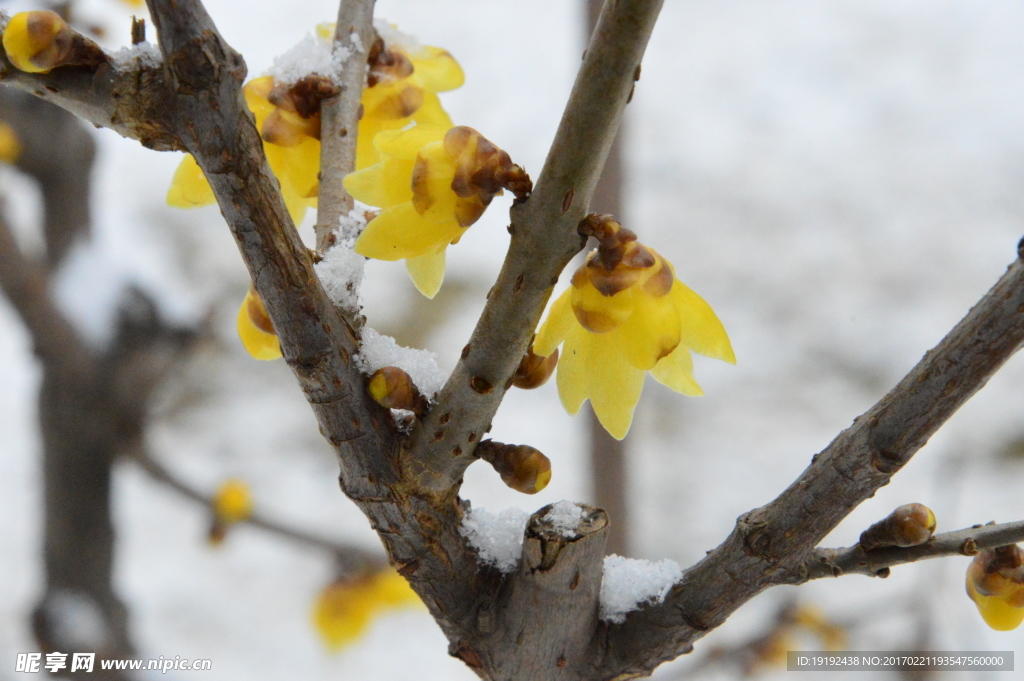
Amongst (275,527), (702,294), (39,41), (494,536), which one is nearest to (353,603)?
(275,527)

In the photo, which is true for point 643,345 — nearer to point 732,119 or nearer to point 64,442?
point 64,442

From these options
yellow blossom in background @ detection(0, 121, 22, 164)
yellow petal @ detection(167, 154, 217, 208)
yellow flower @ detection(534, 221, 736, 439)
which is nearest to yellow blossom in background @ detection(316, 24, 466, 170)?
yellow petal @ detection(167, 154, 217, 208)

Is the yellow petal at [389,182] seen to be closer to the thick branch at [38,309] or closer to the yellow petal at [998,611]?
the yellow petal at [998,611]

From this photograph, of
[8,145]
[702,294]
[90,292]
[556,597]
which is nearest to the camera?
[556,597]

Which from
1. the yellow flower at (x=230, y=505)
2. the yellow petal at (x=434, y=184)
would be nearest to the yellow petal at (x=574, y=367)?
the yellow petal at (x=434, y=184)

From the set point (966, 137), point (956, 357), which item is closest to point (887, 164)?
point (966, 137)

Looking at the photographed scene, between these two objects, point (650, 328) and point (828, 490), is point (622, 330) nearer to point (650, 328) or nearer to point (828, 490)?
point (650, 328)

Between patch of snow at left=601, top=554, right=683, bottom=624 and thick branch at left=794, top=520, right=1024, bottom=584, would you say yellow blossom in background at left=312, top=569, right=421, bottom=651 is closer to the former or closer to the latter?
patch of snow at left=601, top=554, right=683, bottom=624
